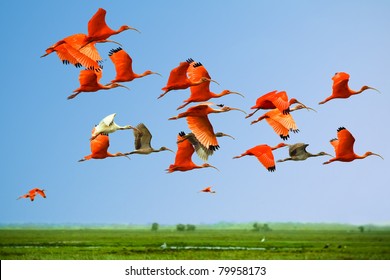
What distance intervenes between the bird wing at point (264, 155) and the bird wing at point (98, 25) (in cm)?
228

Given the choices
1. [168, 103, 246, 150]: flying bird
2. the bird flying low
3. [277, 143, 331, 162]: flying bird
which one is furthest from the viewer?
the bird flying low

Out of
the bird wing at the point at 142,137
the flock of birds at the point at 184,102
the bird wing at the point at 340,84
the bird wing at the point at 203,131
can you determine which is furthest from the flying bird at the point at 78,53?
the bird wing at the point at 340,84

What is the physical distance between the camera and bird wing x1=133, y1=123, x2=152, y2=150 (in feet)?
27.2

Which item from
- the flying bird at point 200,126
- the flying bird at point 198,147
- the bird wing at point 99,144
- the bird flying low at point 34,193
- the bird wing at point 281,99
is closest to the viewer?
the bird wing at point 281,99

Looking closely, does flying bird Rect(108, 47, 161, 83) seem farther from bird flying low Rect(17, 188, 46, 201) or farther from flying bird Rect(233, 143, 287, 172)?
bird flying low Rect(17, 188, 46, 201)

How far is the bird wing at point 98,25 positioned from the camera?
24.2ft

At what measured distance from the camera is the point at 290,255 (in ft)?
48.6

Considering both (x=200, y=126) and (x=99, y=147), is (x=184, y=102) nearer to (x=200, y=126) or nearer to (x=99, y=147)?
(x=200, y=126)

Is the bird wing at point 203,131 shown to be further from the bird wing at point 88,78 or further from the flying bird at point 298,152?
the flying bird at point 298,152

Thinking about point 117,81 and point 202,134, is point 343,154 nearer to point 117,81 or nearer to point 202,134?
point 202,134

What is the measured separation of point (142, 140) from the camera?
8.34 m

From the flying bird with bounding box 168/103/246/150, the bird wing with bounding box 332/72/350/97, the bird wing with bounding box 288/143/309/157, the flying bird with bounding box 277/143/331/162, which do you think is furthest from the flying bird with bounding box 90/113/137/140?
the bird wing with bounding box 332/72/350/97

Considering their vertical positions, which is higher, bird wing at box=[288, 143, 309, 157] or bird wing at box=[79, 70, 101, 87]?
bird wing at box=[79, 70, 101, 87]

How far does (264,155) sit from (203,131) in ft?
2.58
